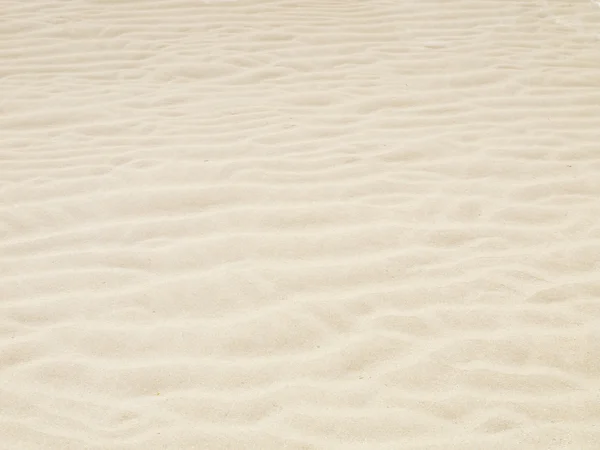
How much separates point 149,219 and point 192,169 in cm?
50

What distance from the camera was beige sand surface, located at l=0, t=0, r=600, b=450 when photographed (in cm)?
252

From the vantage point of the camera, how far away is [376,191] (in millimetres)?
3742

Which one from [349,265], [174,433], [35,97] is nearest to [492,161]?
[349,265]

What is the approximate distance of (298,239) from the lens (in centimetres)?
A: 336

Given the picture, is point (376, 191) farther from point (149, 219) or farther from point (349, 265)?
point (149, 219)

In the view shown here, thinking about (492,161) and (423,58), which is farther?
(423,58)

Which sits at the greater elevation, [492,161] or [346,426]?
[492,161]

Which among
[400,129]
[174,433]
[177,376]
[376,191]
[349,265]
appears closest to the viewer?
→ [174,433]

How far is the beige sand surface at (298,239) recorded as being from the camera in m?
2.52

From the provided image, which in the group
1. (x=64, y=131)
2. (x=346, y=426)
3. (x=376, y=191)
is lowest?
(x=346, y=426)

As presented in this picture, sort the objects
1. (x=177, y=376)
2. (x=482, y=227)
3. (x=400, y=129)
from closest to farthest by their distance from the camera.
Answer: (x=177, y=376), (x=482, y=227), (x=400, y=129)

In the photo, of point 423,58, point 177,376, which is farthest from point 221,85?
point 177,376

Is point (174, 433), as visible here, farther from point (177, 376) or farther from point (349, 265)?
point (349, 265)

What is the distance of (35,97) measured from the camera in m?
4.75
